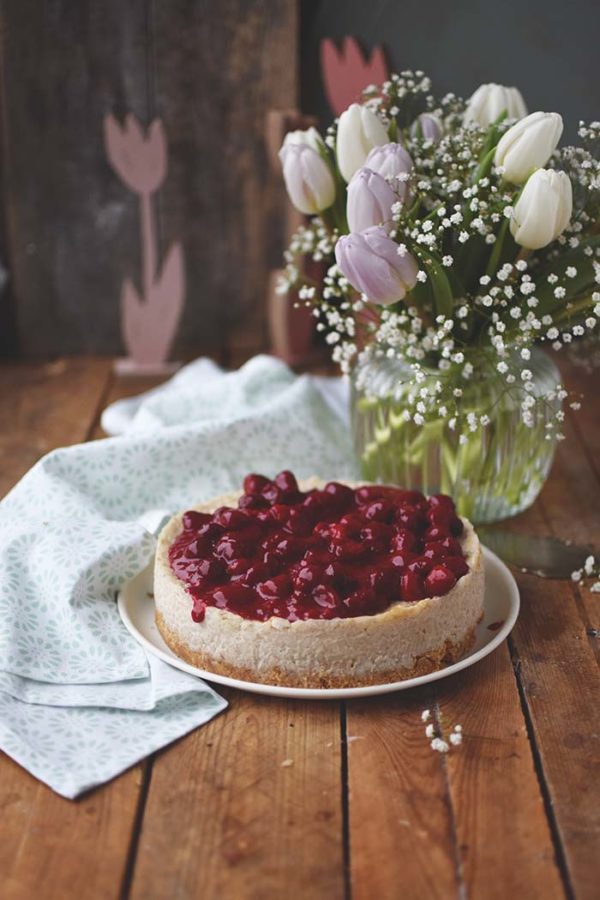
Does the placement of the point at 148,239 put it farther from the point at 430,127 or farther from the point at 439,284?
the point at 439,284

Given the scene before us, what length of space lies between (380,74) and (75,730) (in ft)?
5.63

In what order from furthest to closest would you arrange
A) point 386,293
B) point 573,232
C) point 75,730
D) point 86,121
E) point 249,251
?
point 249,251
point 86,121
point 573,232
point 386,293
point 75,730

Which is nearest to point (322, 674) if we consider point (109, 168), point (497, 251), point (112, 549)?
point (112, 549)

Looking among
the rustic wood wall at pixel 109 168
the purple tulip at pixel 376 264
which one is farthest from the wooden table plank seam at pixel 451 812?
the rustic wood wall at pixel 109 168

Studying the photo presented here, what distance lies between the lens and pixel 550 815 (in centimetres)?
121

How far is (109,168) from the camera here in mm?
2797

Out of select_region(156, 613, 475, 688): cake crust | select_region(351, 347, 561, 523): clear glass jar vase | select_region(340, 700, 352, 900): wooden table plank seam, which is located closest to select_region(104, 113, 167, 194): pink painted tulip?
select_region(351, 347, 561, 523): clear glass jar vase

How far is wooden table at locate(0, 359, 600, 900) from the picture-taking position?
1.12 m

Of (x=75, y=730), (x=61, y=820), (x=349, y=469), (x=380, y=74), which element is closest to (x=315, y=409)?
(x=349, y=469)

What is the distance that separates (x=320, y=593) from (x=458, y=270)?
0.58 meters

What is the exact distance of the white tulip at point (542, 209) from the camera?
1.52 metres

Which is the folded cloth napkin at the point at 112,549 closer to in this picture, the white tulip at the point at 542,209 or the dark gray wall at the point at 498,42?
the white tulip at the point at 542,209

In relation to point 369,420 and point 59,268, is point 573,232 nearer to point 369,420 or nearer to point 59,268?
point 369,420

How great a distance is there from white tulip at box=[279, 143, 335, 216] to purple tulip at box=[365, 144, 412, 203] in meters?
0.13
